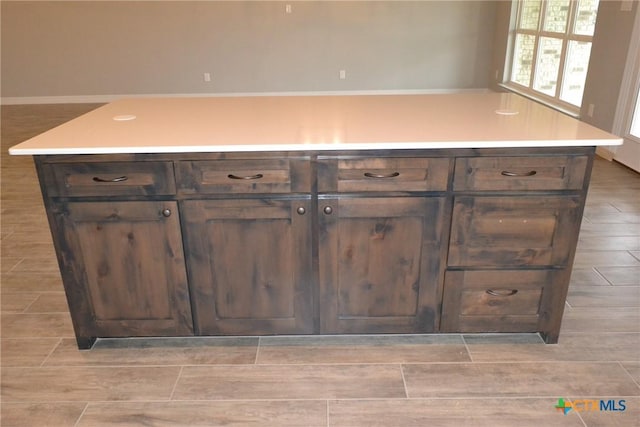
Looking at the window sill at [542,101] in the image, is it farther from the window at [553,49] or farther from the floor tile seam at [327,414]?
the floor tile seam at [327,414]

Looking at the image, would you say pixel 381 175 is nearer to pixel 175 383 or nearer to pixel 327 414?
pixel 327 414

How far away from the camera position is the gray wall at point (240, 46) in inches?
281

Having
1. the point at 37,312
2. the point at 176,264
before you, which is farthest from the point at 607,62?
the point at 37,312

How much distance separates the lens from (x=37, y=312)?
2.30m

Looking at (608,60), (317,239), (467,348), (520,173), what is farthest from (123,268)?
(608,60)

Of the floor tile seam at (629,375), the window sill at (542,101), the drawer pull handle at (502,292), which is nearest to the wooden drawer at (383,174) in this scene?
the drawer pull handle at (502,292)

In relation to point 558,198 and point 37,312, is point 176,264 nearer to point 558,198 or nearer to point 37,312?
point 37,312

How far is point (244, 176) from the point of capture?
1.71 metres

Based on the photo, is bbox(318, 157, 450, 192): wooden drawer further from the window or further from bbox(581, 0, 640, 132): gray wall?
the window

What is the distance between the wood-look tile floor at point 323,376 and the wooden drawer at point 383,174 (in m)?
0.70

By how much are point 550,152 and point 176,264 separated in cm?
141

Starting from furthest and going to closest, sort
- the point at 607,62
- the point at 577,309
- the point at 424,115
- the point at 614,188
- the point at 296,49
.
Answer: the point at 296,49
the point at 607,62
the point at 614,188
the point at 577,309
the point at 424,115

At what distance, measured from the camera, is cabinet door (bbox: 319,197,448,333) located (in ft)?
5.82

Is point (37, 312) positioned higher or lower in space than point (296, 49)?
lower
